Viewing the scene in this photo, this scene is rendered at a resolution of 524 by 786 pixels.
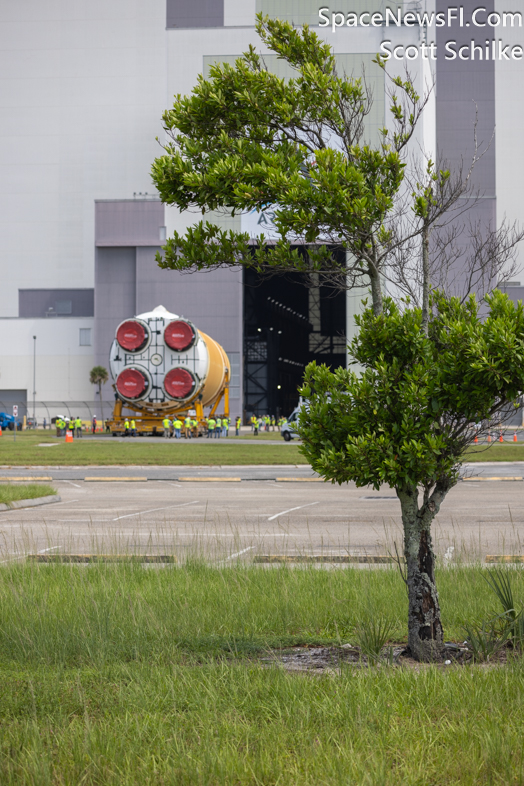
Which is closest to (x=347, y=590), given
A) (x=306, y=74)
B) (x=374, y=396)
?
(x=374, y=396)

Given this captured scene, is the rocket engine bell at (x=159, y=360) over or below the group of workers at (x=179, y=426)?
over

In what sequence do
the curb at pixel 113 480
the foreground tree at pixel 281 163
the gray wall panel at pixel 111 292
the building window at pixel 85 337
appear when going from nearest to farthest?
1. the foreground tree at pixel 281 163
2. the curb at pixel 113 480
3. the gray wall panel at pixel 111 292
4. the building window at pixel 85 337

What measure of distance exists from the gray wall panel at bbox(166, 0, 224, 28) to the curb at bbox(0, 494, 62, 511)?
86.1 meters

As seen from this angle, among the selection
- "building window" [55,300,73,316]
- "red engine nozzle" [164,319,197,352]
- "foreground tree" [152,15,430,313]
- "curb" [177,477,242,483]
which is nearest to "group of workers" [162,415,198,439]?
"red engine nozzle" [164,319,197,352]

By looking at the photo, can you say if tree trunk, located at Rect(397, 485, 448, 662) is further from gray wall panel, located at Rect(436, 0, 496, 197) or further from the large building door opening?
gray wall panel, located at Rect(436, 0, 496, 197)

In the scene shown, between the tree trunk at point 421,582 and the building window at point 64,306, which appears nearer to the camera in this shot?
the tree trunk at point 421,582

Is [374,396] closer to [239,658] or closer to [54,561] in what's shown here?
[239,658]

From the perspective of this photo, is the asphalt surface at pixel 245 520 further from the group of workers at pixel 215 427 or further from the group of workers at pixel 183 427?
the group of workers at pixel 215 427

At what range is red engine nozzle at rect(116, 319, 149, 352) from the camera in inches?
1951

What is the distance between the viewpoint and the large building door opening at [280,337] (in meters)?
94.4

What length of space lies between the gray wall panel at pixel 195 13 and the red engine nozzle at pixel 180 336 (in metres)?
57.2

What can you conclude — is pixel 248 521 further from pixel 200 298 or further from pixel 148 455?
pixel 200 298

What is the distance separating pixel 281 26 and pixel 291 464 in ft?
83.8

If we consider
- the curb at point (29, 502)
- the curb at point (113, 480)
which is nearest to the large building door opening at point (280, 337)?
the curb at point (113, 480)
